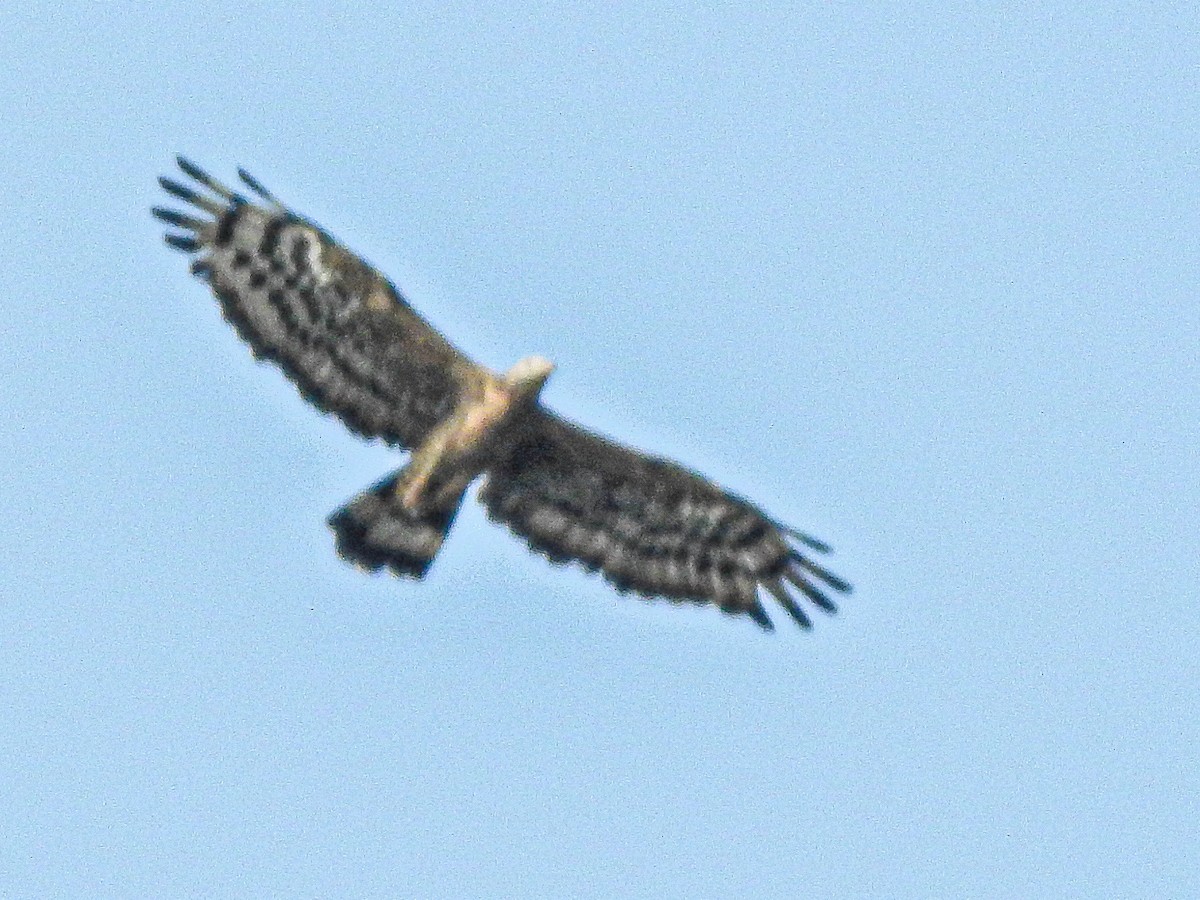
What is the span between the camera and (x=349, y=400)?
1980cm

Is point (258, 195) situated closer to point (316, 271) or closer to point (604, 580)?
point (316, 271)

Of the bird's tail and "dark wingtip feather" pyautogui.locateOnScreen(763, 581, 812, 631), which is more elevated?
"dark wingtip feather" pyautogui.locateOnScreen(763, 581, 812, 631)

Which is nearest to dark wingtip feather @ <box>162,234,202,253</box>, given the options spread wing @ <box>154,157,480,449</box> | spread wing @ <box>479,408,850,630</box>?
spread wing @ <box>154,157,480,449</box>

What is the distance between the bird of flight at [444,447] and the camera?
1948 centimetres

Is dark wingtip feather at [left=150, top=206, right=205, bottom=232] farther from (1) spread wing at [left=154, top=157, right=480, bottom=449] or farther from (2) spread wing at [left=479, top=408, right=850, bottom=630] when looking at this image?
(2) spread wing at [left=479, top=408, right=850, bottom=630]

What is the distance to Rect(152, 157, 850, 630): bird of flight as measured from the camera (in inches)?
767

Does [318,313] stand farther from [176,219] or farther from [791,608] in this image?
[791,608]

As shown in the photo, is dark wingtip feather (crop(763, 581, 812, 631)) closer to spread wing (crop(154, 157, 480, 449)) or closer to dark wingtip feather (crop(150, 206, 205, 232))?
spread wing (crop(154, 157, 480, 449))

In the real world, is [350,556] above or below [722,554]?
below

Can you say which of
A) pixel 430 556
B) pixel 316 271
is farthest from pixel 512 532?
pixel 316 271

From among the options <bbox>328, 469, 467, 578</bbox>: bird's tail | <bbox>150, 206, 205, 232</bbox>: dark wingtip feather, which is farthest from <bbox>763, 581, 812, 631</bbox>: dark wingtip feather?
<bbox>150, 206, 205, 232</bbox>: dark wingtip feather

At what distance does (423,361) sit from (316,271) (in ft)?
3.10

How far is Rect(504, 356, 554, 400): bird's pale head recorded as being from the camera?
19.4 metres

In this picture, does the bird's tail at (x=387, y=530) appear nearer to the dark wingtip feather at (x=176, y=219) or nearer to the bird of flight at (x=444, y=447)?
the bird of flight at (x=444, y=447)
